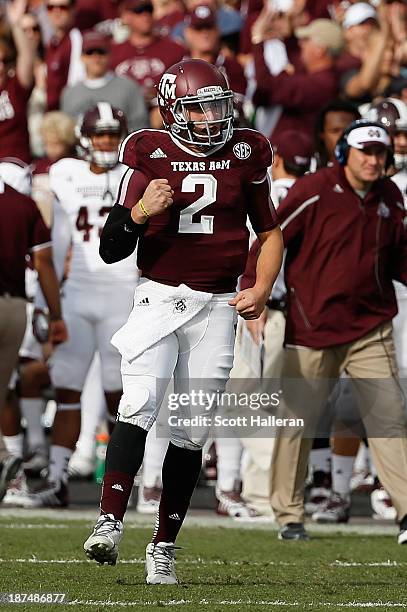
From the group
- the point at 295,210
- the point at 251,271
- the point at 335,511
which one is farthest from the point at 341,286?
the point at 335,511

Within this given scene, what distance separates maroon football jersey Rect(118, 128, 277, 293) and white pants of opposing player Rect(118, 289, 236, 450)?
4.8 inches

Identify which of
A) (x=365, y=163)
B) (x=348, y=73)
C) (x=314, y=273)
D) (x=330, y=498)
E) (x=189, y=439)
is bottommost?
(x=330, y=498)

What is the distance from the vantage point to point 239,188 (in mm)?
6000

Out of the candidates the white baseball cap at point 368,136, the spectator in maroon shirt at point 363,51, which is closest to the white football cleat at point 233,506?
the white baseball cap at point 368,136

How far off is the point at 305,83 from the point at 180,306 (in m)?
6.04

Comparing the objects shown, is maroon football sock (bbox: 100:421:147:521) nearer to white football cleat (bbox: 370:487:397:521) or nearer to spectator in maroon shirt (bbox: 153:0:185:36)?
white football cleat (bbox: 370:487:397:521)

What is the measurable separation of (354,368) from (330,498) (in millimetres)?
1179

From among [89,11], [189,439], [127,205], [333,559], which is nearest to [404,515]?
[333,559]

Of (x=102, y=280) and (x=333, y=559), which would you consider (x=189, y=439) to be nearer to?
(x=333, y=559)

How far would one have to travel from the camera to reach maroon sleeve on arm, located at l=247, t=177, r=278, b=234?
Answer: 6090 millimetres

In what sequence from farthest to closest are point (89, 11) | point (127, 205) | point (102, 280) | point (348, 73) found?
point (89, 11)
point (348, 73)
point (102, 280)
point (127, 205)

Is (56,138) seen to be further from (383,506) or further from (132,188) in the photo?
(132,188)

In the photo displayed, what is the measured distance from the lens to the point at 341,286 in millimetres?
8125

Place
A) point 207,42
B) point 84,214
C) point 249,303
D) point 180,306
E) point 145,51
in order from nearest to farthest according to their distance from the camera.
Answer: point 249,303
point 180,306
point 84,214
point 207,42
point 145,51
